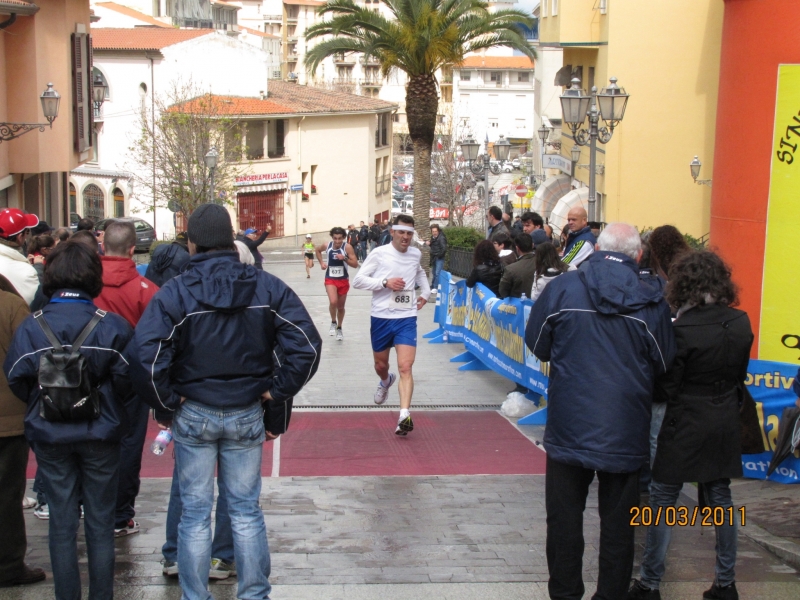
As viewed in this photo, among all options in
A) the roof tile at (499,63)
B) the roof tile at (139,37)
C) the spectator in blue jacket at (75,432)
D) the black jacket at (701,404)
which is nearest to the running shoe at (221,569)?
the spectator in blue jacket at (75,432)

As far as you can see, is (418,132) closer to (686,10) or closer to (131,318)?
(686,10)

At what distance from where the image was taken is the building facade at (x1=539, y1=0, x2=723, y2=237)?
2764cm

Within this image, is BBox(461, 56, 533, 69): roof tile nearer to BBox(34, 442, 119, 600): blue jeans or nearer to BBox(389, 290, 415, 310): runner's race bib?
BBox(389, 290, 415, 310): runner's race bib

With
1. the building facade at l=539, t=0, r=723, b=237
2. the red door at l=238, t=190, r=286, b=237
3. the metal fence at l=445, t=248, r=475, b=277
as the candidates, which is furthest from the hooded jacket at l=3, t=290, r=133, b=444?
the red door at l=238, t=190, r=286, b=237

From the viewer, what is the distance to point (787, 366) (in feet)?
24.1

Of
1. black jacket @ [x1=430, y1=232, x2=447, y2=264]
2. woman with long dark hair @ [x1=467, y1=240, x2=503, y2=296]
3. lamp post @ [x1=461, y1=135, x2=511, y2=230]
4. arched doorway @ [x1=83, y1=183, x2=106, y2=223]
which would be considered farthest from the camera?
arched doorway @ [x1=83, y1=183, x2=106, y2=223]

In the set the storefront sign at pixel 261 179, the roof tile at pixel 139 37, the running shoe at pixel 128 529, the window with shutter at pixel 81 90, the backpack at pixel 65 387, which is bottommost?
the running shoe at pixel 128 529

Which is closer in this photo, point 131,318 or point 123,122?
point 131,318

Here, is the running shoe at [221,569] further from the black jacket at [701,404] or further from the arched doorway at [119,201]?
the arched doorway at [119,201]

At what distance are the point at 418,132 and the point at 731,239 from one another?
697 inches

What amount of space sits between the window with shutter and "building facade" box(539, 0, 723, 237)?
14.3 metres

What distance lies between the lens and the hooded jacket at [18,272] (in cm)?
618

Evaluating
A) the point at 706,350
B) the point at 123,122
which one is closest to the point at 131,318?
the point at 706,350

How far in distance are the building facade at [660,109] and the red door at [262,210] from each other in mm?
25857
